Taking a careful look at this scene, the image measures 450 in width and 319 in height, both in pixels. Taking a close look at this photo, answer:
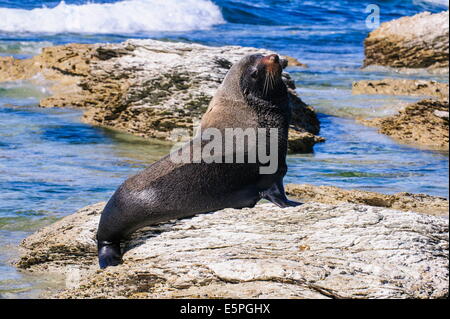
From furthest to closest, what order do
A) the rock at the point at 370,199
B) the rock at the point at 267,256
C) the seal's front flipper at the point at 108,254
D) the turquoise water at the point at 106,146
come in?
the turquoise water at the point at 106,146
the rock at the point at 370,199
the seal's front flipper at the point at 108,254
the rock at the point at 267,256

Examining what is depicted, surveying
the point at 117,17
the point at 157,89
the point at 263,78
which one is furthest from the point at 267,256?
the point at 117,17

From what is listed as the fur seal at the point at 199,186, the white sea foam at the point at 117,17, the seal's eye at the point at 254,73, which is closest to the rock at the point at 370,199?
the fur seal at the point at 199,186

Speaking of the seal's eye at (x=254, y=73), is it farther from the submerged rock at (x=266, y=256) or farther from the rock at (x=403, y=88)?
the rock at (x=403, y=88)

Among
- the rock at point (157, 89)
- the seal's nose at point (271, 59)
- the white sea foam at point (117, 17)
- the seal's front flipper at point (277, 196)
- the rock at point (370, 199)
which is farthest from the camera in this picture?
the white sea foam at point (117, 17)

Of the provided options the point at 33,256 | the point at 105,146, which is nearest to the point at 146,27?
the point at 105,146

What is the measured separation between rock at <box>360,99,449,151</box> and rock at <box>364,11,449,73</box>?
7876 mm

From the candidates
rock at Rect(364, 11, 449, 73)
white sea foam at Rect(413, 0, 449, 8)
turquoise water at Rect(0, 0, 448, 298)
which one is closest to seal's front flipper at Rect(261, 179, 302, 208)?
turquoise water at Rect(0, 0, 448, 298)

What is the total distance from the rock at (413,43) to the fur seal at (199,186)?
50.9 feet

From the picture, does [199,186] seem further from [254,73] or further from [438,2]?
[438,2]

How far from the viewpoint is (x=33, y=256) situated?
243 inches

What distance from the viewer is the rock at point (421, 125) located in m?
12.4

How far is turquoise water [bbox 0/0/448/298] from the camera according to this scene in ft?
26.5

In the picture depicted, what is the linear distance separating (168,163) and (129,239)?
2.17 ft
